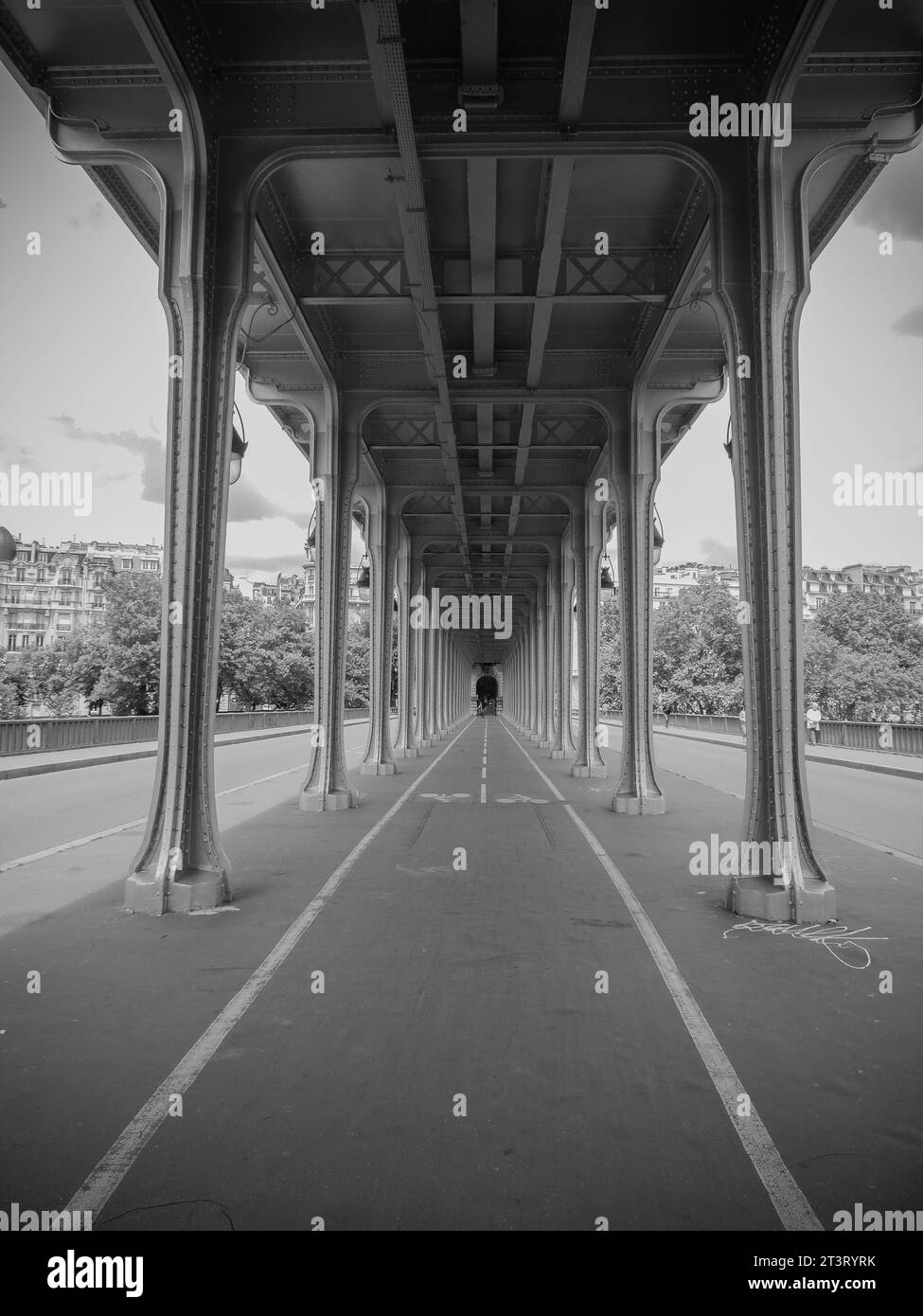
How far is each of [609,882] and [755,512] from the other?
4244 millimetres

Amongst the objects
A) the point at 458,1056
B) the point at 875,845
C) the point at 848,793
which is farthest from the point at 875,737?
the point at 458,1056

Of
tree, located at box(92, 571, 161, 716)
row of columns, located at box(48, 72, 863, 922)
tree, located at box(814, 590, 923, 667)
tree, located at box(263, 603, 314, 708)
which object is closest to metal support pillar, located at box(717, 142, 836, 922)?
row of columns, located at box(48, 72, 863, 922)

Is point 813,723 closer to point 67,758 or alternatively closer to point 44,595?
point 67,758

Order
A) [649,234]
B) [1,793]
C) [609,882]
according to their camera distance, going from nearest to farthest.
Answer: [609,882] < [649,234] < [1,793]

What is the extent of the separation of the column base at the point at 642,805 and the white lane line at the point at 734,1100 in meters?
7.41

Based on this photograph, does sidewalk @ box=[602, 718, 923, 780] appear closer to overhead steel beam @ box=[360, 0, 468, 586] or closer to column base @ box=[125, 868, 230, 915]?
overhead steel beam @ box=[360, 0, 468, 586]

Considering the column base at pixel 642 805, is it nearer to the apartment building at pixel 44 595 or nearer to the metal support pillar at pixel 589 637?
the metal support pillar at pixel 589 637

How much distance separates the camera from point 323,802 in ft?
48.6

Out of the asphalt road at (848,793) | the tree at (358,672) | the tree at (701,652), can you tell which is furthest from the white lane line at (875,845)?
the tree at (358,672)

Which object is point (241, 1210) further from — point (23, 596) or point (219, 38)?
point (23, 596)

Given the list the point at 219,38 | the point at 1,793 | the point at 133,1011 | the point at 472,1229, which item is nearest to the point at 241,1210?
the point at 472,1229

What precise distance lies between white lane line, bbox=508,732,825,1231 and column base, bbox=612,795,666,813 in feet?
24.3

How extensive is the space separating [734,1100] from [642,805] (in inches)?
429
